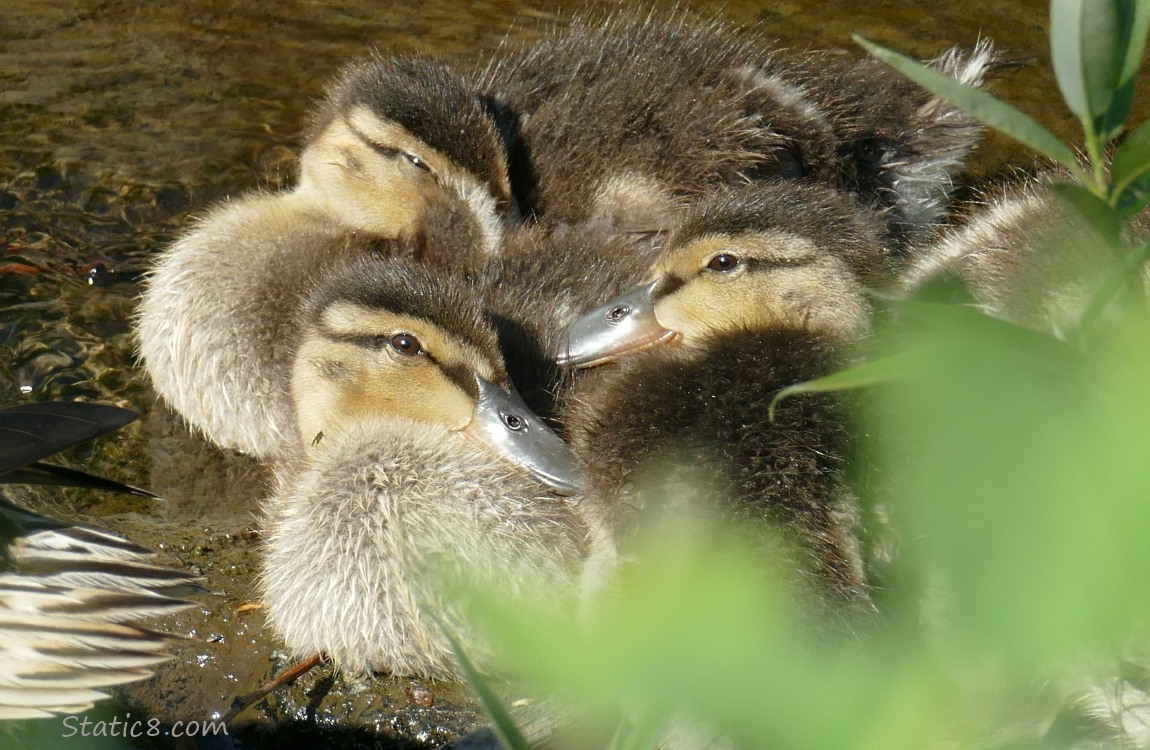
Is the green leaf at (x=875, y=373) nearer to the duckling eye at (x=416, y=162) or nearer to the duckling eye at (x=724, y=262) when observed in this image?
the duckling eye at (x=724, y=262)

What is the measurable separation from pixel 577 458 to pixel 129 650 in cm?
87

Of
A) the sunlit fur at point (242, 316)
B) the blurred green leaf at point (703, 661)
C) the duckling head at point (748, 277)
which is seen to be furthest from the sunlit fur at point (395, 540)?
the blurred green leaf at point (703, 661)

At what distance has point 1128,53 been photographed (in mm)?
780

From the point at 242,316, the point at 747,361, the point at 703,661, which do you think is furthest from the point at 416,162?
the point at 703,661

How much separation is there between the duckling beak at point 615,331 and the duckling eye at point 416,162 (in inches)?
A: 32.4

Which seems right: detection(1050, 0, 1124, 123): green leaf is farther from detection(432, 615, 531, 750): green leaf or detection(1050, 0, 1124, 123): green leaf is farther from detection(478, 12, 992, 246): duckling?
detection(478, 12, 992, 246): duckling

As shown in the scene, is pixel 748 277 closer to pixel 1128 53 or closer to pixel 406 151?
pixel 406 151

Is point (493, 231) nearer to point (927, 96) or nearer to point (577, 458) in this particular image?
point (577, 458)

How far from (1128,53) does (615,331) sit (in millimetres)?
1989

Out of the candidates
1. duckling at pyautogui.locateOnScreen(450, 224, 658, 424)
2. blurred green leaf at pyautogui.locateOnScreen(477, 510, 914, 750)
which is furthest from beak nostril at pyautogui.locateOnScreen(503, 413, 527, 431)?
blurred green leaf at pyautogui.locateOnScreen(477, 510, 914, 750)

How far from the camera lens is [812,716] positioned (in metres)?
0.55

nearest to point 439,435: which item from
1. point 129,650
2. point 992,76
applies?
point 129,650

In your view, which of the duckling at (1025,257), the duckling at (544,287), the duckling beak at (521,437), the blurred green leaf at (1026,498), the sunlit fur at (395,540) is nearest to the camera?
the blurred green leaf at (1026,498)

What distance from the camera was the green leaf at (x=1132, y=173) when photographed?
0.76 meters
